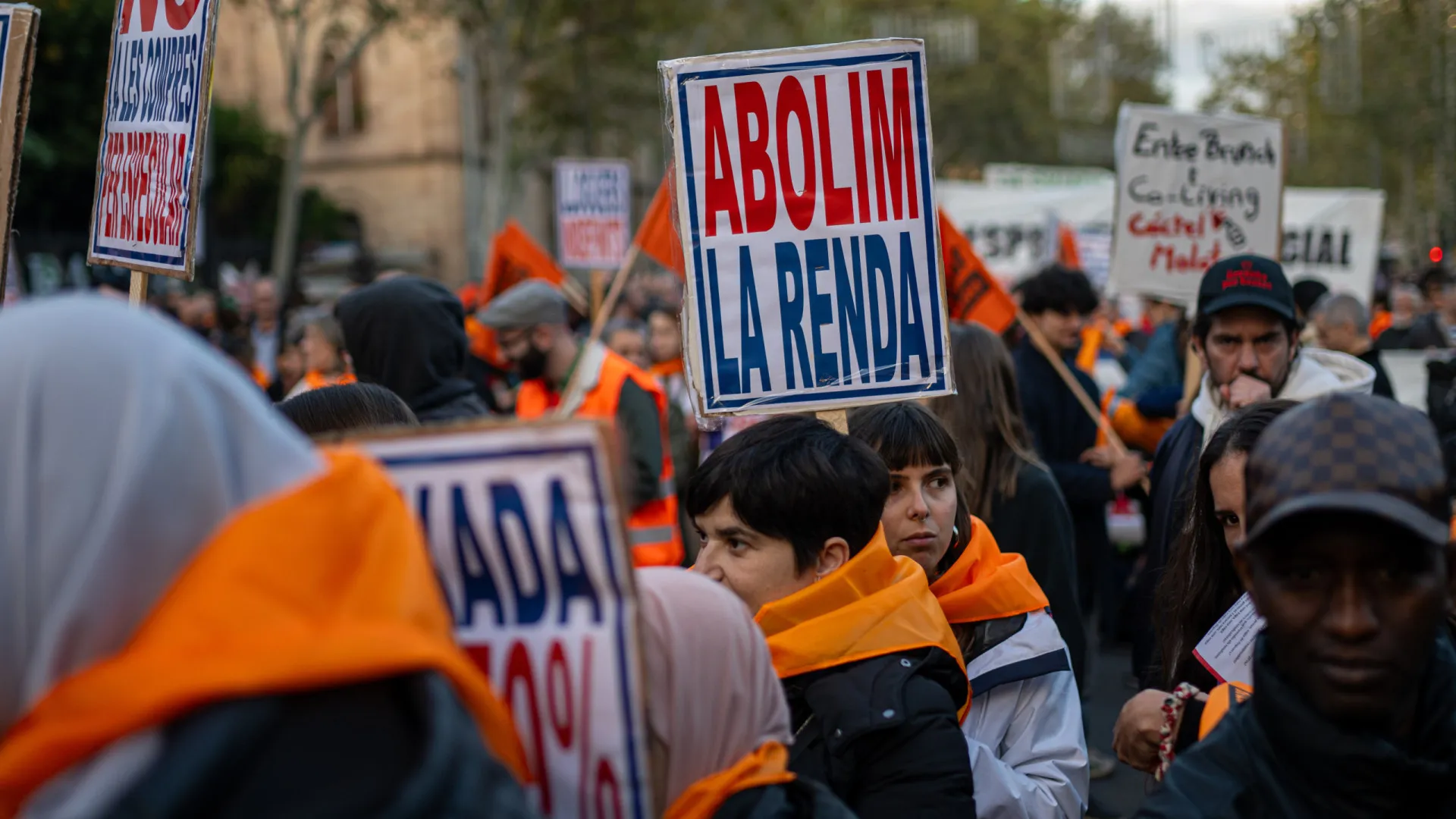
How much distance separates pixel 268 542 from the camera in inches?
50.6

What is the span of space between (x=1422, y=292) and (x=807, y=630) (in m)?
13.9

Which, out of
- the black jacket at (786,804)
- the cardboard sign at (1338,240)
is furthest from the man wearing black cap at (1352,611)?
the cardboard sign at (1338,240)

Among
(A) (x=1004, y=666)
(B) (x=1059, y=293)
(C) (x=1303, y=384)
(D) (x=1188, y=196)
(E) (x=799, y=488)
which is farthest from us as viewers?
(D) (x=1188, y=196)

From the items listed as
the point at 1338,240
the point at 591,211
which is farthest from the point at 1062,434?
the point at 1338,240

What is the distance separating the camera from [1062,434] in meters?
6.90

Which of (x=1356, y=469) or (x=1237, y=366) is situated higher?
(x=1356, y=469)

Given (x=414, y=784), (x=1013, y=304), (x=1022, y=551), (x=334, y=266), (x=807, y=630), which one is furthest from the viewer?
(x=334, y=266)

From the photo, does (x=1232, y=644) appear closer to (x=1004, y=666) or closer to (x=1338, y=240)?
(x=1004, y=666)

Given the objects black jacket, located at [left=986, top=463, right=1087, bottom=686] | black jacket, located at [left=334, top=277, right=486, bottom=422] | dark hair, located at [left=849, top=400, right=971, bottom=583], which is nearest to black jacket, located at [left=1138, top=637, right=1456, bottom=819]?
dark hair, located at [left=849, top=400, right=971, bottom=583]

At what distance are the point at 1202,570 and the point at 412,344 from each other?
290cm

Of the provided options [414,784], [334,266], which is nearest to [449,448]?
[414,784]

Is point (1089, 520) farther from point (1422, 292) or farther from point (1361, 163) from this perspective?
point (1361, 163)

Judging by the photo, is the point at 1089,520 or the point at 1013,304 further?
the point at 1089,520

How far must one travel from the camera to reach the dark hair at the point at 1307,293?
9.49 m
